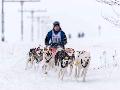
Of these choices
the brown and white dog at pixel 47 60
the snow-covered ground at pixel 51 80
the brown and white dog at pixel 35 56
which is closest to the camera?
the snow-covered ground at pixel 51 80

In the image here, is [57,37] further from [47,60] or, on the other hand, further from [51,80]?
[51,80]

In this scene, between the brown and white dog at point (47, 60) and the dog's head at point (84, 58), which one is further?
the brown and white dog at point (47, 60)

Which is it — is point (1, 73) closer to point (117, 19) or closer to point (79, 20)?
point (117, 19)

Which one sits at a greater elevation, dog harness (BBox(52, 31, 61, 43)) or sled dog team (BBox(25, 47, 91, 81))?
dog harness (BBox(52, 31, 61, 43))

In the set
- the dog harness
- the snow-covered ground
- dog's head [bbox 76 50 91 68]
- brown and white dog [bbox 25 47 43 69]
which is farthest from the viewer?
brown and white dog [bbox 25 47 43 69]

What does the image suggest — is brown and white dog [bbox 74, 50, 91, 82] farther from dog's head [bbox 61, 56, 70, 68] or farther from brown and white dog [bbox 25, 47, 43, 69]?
Answer: brown and white dog [bbox 25, 47, 43, 69]

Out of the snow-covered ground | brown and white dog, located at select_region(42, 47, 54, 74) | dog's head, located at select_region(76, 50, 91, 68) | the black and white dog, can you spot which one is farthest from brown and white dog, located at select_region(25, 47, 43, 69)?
dog's head, located at select_region(76, 50, 91, 68)

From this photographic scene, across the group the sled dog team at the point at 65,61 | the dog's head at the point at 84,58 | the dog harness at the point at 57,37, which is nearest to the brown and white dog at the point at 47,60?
the sled dog team at the point at 65,61

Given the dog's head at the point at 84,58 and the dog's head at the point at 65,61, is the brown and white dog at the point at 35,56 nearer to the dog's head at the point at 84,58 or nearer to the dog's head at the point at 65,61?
the dog's head at the point at 65,61

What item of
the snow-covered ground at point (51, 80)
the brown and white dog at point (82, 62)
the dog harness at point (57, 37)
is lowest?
the snow-covered ground at point (51, 80)

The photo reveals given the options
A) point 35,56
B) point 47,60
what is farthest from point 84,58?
point 35,56

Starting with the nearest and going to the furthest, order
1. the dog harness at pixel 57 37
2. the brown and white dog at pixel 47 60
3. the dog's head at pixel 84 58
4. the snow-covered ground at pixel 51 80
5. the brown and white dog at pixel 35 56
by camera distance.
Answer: the snow-covered ground at pixel 51 80 < the dog's head at pixel 84 58 < the brown and white dog at pixel 47 60 < the dog harness at pixel 57 37 < the brown and white dog at pixel 35 56

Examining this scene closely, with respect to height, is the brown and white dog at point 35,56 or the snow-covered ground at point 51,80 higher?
the brown and white dog at point 35,56

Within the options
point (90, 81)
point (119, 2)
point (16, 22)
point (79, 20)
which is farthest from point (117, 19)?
point (79, 20)
